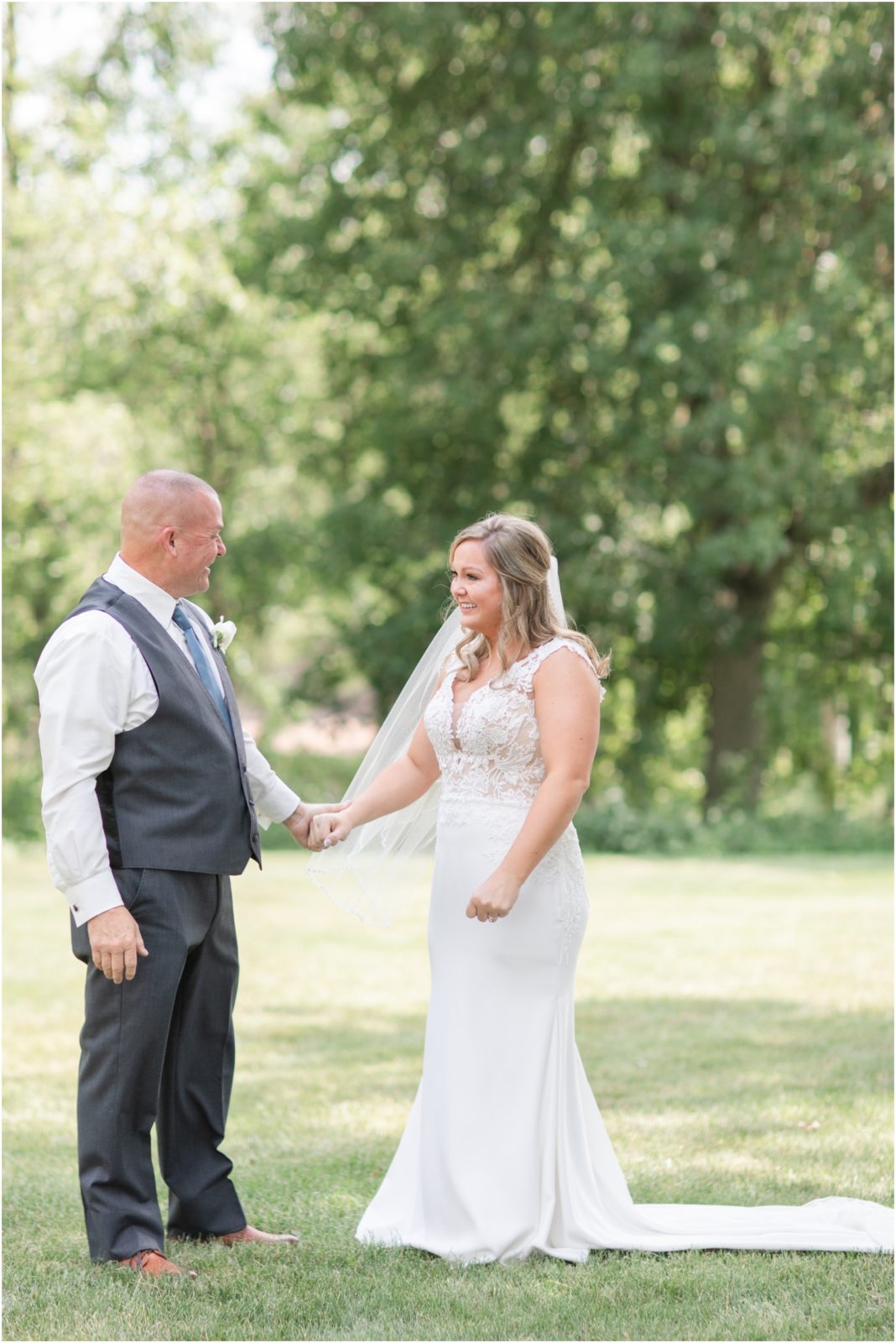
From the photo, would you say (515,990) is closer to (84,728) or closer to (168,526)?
(84,728)

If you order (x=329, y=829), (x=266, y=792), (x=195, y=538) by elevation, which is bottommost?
(x=329, y=829)

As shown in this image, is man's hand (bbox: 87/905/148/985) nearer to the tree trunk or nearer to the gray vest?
the gray vest

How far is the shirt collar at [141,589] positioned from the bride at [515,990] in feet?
2.99

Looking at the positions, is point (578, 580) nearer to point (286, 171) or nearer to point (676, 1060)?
point (286, 171)

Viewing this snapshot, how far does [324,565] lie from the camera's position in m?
20.8

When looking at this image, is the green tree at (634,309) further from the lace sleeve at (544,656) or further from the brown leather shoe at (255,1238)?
the brown leather shoe at (255,1238)

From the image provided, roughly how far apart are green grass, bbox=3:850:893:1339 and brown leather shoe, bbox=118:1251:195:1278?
54mm

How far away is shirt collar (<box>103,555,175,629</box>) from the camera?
448 centimetres

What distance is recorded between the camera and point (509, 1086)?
4.54 m

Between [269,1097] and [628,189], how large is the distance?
15048mm

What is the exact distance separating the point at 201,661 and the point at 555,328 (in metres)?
14.5

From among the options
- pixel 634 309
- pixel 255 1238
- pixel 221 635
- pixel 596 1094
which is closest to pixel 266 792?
pixel 221 635

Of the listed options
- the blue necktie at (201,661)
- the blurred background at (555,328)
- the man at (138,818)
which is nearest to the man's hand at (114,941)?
the man at (138,818)

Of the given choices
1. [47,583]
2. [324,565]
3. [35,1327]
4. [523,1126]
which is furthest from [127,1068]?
[47,583]
